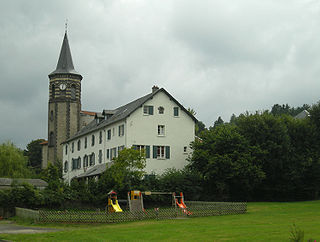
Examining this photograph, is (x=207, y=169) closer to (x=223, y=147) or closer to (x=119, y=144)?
(x=223, y=147)

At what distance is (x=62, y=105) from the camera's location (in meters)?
74.3

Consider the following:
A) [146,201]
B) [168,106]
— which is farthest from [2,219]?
[168,106]

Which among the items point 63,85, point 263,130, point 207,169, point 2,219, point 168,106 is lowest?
point 2,219

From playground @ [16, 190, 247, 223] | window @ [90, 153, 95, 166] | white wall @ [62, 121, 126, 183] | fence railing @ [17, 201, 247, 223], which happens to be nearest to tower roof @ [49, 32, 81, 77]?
white wall @ [62, 121, 126, 183]

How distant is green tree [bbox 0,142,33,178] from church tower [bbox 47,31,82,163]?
696 inches

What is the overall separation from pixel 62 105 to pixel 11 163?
2172 centimetres

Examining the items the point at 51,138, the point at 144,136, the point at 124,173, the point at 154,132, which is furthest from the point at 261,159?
the point at 51,138

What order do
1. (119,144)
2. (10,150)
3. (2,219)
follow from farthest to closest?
(10,150), (119,144), (2,219)

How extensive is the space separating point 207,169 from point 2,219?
62.4 feet

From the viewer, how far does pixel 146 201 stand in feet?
131

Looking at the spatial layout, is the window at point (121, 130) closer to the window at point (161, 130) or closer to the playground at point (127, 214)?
the window at point (161, 130)

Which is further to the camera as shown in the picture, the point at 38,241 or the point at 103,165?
the point at 103,165

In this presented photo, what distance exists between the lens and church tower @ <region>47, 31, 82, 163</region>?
7362 cm

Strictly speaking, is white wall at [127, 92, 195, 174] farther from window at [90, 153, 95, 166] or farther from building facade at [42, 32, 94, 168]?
building facade at [42, 32, 94, 168]
